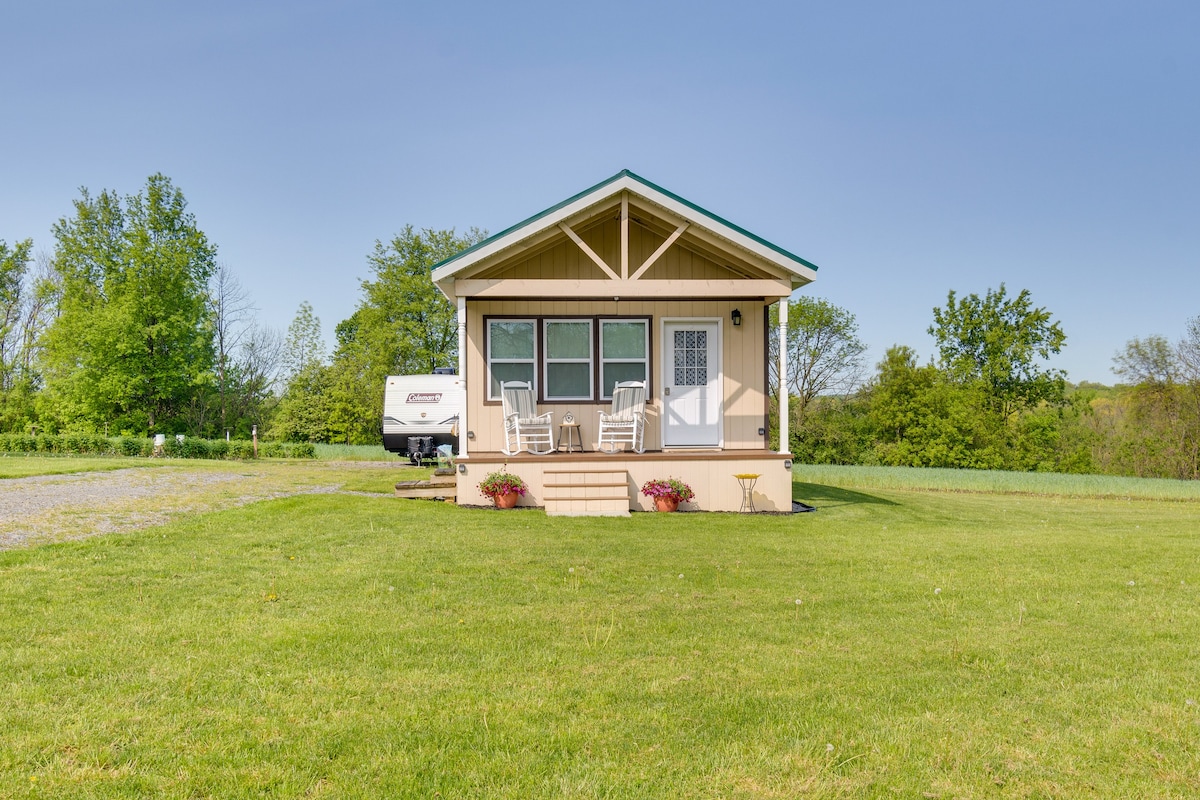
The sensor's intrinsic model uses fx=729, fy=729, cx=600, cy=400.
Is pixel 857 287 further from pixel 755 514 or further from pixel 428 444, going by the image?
pixel 755 514

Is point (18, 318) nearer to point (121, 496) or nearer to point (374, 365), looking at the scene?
point (374, 365)

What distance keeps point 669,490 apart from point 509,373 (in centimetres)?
350

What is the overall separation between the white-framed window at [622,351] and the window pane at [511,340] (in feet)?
4.20

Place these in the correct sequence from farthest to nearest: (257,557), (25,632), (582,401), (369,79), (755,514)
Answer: (369,79)
(582,401)
(755,514)
(257,557)
(25,632)

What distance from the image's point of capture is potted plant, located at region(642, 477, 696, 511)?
437 inches

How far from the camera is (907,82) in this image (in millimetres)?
23672

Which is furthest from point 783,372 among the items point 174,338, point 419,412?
point 174,338

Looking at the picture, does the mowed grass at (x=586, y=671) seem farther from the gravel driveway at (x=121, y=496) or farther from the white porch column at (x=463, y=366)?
the white porch column at (x=463, y=366)

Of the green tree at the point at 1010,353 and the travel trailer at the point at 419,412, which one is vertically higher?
the green tree at the point at 1010,353

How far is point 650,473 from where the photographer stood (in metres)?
11.4

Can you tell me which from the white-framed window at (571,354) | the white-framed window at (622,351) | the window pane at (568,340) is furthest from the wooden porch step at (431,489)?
the white-framed window at (622,351)

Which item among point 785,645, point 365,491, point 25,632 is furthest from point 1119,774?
point 365,491

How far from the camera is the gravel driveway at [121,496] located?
7.97m

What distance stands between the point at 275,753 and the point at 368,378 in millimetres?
35914
